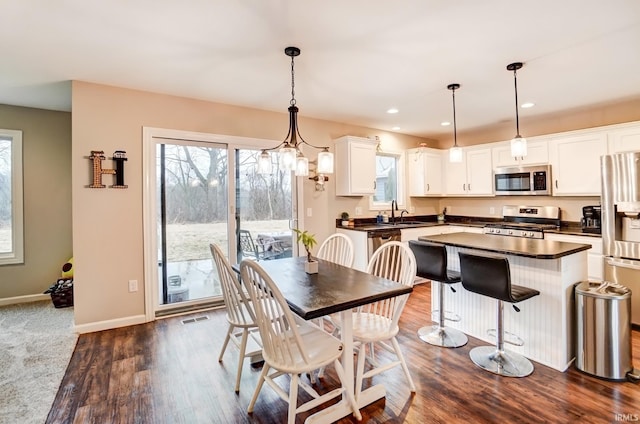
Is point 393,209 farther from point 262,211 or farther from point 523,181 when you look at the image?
point 262,211

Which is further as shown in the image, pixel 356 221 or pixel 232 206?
pixel 356 221

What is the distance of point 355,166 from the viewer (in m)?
4.61

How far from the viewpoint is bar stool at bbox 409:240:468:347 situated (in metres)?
2.68

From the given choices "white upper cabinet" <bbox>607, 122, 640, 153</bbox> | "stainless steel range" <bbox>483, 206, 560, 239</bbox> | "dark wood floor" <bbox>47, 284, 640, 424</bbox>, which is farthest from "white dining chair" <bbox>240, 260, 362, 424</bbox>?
"white upper cabinet" <bbox>607, 122, 640, 153</bbox>

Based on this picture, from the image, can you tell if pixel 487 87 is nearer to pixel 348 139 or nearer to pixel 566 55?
pixel 566 55

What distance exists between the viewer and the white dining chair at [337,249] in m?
2.92

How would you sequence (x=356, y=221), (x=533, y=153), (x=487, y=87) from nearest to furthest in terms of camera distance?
(x=487, y=87) < (x=533, y=153) < (x=356, y=221)

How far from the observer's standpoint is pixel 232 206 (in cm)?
397

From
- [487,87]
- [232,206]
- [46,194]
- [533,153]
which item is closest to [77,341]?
[232,206]

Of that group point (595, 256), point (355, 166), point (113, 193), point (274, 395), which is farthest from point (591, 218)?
point (113, 193)

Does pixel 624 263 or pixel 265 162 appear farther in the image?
pixel 624 263

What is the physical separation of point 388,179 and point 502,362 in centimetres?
353

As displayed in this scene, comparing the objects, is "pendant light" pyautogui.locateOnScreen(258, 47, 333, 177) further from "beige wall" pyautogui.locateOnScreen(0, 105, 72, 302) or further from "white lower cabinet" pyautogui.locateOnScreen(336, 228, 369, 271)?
"beige wall" pyautogui.locateOnScreen(0, 105, 72, 302)

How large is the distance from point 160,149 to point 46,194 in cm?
197
